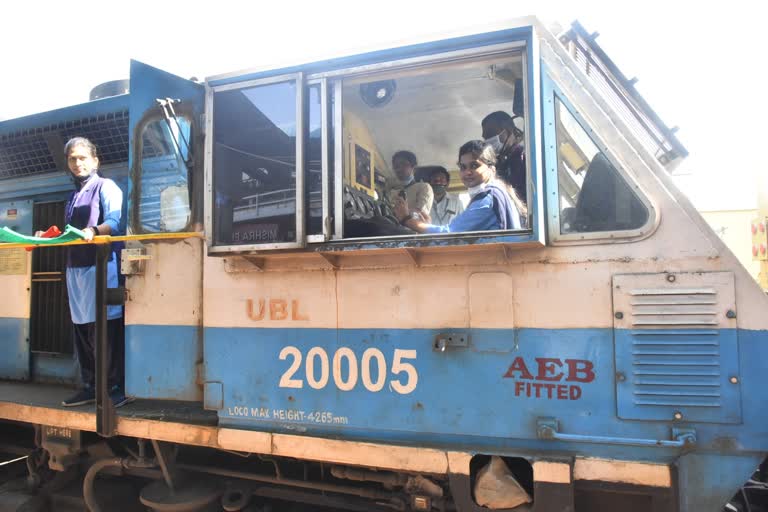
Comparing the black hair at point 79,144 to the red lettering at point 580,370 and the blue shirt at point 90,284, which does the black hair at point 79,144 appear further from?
the red lettering at point 580,370

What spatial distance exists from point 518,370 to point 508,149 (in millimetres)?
1055

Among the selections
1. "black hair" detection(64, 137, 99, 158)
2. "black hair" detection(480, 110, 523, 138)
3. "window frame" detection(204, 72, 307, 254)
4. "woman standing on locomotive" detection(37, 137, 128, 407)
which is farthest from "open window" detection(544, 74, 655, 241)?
"black hair" detection(64, 137, 99, 158)

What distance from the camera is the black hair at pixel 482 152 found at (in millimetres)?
2332

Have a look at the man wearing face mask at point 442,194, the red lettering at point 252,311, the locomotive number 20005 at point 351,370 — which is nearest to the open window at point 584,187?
the locomotive number 20005 at point 351,370

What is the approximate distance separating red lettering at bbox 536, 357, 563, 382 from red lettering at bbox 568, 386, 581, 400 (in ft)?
0.22

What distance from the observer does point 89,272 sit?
294cm

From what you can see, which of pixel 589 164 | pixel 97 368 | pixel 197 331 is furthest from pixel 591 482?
pixel 97 368

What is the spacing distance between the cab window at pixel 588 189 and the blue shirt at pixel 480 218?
9.5 inches

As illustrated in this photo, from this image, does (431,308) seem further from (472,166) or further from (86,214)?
(86,214)

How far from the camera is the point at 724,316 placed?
1.84 m

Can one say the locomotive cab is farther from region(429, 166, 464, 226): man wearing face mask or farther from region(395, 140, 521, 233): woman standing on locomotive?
region(429, 166, 464, 226): man wearing face mask

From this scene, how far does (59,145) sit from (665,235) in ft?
13.1

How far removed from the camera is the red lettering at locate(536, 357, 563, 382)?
2004 mm

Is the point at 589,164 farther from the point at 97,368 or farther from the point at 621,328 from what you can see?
the point at 97,368
